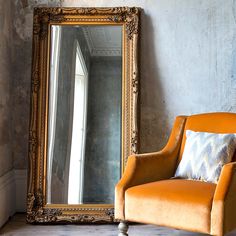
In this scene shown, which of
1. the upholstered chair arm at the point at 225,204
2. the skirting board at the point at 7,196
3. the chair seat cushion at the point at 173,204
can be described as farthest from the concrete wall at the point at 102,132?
the upholstered chair arm at the point at 225,204

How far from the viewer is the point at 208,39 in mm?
3291

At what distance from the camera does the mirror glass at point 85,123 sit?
3.17m

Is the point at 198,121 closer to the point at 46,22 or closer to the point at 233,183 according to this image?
the point at 233,183

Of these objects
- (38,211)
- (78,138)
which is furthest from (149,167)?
(38,211)

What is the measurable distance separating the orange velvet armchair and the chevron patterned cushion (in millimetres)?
88

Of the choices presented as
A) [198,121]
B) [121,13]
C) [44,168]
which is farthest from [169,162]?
[121,13]

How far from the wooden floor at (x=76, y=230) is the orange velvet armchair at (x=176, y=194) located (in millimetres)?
423

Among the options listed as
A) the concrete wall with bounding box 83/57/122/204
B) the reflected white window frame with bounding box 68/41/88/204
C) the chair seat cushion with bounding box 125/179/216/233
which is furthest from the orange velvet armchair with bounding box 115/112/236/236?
the reflected white window frame with bounding box 68/41/88/204

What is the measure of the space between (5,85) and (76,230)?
1.25 m

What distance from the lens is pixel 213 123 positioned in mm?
2844

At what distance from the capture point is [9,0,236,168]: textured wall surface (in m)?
3.29

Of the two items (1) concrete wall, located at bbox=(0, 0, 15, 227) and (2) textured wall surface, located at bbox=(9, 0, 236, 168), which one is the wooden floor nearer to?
(1) concrete wall, located at bbox=(0, 0, 15, 227)

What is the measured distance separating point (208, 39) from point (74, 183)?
5.20 ft

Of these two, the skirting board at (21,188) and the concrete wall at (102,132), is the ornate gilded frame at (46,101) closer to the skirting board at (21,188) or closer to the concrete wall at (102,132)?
the concrete wall at (102,132)
